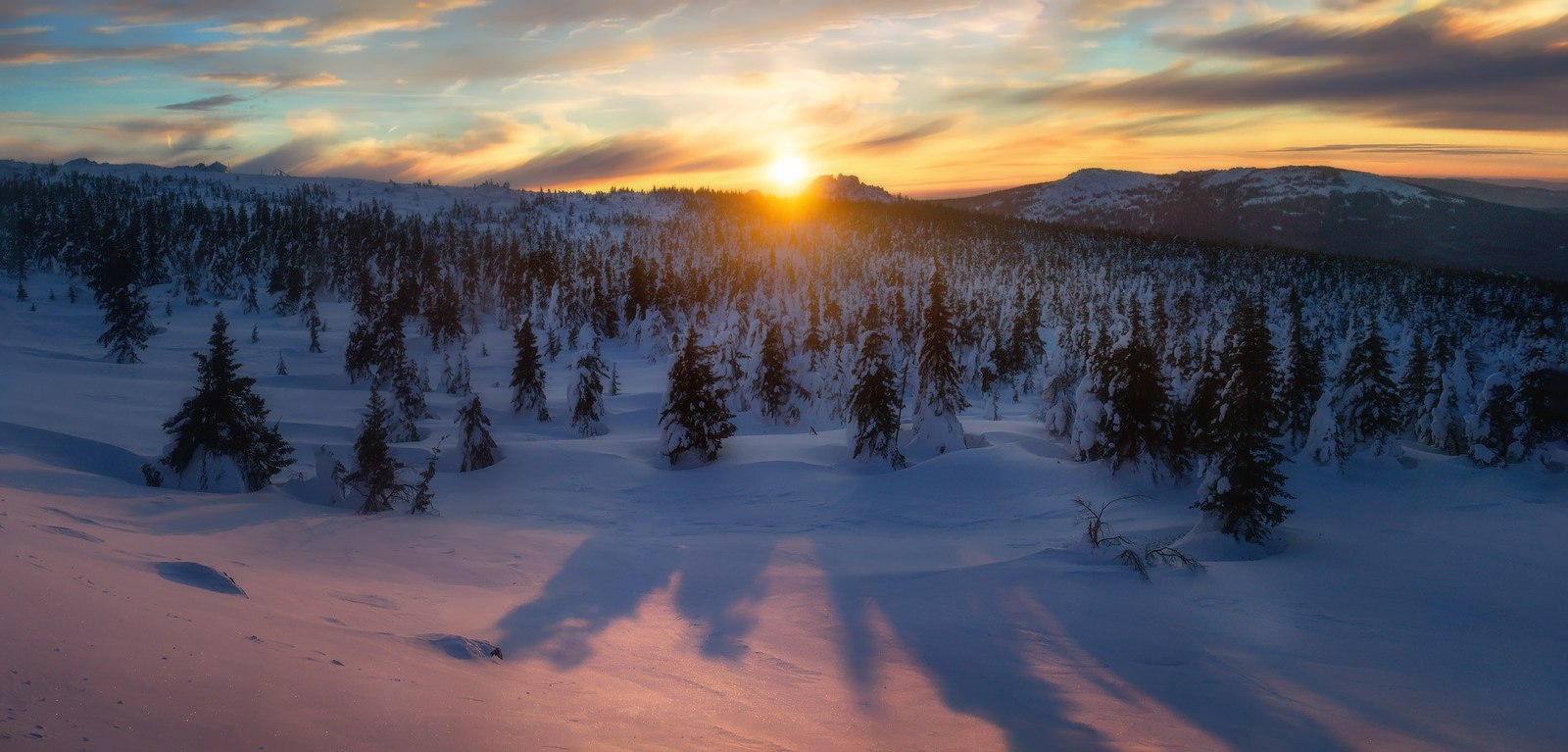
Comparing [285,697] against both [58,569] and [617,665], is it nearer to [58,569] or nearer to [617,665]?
[58,569]

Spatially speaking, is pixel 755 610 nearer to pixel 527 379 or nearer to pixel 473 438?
pixel 473 438

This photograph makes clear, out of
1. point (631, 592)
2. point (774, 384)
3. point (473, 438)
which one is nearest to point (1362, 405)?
point (774, 384)

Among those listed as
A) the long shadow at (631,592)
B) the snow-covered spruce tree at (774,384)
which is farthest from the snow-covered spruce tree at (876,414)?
the snow-covered spruce tree at (774,384)

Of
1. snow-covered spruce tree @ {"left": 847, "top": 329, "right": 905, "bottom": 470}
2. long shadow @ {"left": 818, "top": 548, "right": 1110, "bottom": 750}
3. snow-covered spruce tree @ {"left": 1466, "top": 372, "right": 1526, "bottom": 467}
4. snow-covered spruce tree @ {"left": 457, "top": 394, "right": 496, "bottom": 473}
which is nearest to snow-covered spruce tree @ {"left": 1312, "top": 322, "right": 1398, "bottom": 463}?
snow-covered spruce tree @ {"left": 1466, "top": 372, "right": 1526, "bottom": 467}

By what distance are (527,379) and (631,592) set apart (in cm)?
3125

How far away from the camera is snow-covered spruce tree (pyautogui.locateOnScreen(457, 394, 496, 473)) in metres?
29.2

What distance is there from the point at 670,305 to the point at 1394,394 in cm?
7453

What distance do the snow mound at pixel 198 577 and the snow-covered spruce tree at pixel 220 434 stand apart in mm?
13861

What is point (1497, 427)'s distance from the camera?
32844 mm

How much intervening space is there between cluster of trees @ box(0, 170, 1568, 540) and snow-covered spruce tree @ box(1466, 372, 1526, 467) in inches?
4.6

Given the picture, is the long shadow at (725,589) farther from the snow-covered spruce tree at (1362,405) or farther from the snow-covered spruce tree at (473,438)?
the snow-covered spruce tree at (1362,405)

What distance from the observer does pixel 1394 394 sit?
1235 inches

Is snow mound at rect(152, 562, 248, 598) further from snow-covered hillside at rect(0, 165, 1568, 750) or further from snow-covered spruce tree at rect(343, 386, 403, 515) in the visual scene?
snow-covered spruce tree at rect(343, 386, 403, 515)

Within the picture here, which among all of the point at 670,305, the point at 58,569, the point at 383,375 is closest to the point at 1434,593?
the point at 58,569
